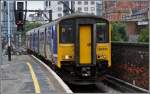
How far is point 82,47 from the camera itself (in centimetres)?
1956

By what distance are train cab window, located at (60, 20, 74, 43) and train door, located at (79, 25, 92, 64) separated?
56 cm

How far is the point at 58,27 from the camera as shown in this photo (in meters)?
20.1

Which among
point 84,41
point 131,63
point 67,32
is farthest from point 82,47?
point 131,63

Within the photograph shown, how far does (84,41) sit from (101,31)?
99 centimetres

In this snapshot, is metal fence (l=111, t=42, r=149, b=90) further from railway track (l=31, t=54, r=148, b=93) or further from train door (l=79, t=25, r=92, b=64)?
train door (l=79, t=25, r=92, b=64)

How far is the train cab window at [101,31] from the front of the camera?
19959 mm

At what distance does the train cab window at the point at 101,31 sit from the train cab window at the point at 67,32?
1.06 metres

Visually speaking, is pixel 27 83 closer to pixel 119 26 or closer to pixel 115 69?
pixel 115 69

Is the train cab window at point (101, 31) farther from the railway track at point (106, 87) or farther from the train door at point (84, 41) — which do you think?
the railway track at point (106, 87)

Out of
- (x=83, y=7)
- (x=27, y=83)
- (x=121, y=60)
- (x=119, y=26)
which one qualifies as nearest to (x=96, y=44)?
(x=121, y=60)

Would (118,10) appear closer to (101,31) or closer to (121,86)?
(121,86)

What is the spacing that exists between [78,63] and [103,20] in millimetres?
2062

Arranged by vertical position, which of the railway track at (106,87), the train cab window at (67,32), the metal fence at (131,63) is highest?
the train cab window at (67,32)

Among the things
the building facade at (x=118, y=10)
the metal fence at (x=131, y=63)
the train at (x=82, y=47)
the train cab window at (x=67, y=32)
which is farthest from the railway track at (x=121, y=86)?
the building facade at (x=118, y=10)
